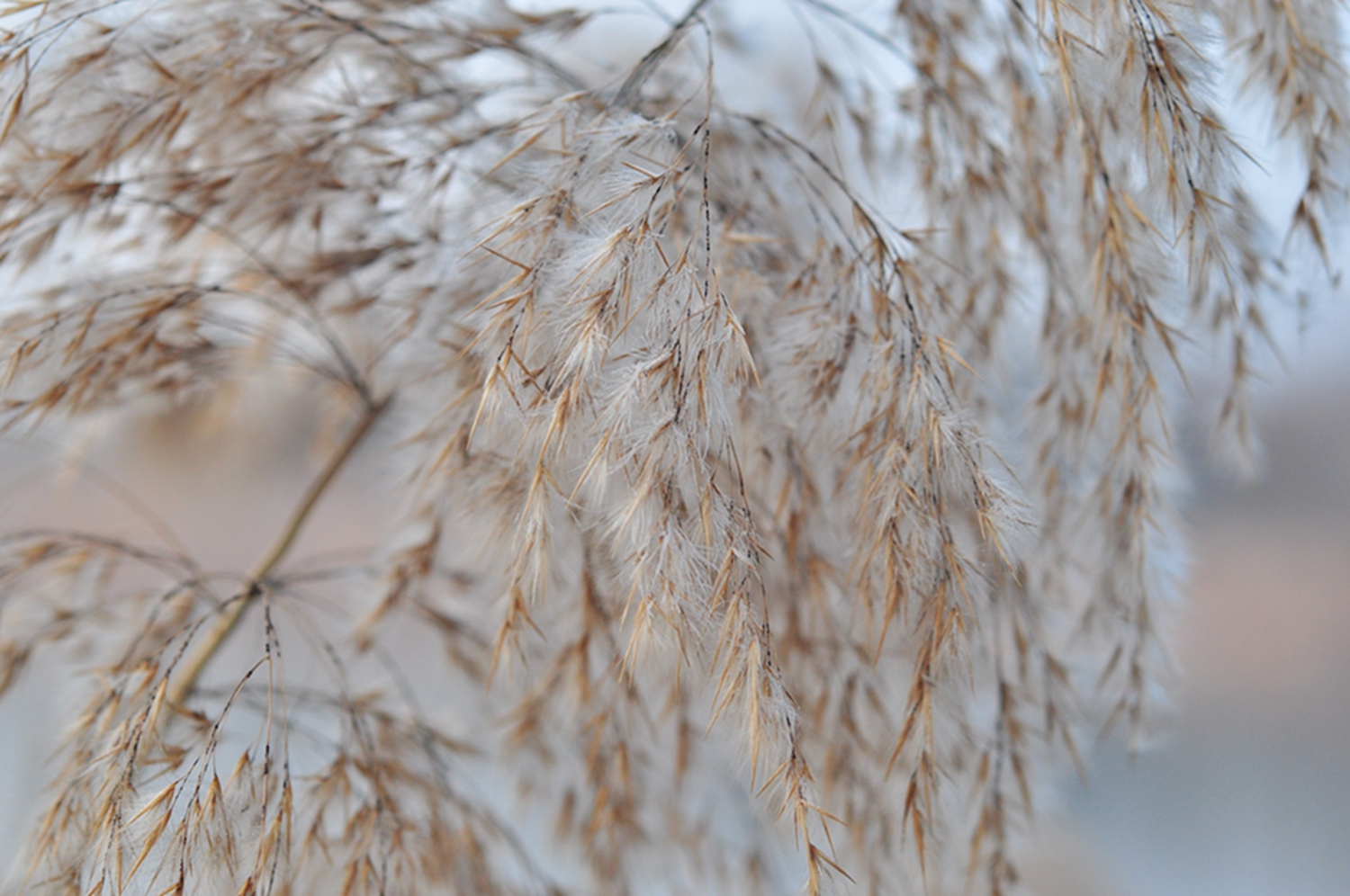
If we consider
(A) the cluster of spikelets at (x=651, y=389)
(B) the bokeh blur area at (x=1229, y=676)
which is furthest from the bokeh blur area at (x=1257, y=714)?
(A) the cluster of spikelets at (x=651, y=389)

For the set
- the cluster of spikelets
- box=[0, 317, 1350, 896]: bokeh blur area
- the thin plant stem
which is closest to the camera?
the cluster of spikelets

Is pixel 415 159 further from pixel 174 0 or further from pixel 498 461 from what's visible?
pixel 498 461

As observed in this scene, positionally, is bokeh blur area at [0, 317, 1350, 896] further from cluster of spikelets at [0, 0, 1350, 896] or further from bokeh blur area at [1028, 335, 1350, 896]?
cluster of spikelets at [0, 0, 1350, 896]

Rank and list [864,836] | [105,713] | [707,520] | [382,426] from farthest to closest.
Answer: [382,426] < [864,836] < [105,713] < [707,520]

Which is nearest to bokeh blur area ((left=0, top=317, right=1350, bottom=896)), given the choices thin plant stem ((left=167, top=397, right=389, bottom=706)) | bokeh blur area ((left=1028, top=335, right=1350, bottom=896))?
bokeh blur area ((left=1028, top=335, right=1350, bottom=896))

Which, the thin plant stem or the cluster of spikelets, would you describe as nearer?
the cluster of spikelets

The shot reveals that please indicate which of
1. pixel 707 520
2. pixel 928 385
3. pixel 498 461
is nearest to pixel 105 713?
pixel 498 461

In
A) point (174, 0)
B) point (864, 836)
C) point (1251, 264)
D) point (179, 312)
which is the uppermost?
point (1251, 264)

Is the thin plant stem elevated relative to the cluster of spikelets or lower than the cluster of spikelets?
lower

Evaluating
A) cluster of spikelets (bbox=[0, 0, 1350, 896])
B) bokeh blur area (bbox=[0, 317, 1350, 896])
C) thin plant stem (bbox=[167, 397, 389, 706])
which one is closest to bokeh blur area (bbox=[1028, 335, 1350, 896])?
bokeh blur area (bbox=[0, 317, 1350, 896])

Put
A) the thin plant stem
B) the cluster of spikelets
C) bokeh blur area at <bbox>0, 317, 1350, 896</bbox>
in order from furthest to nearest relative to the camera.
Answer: bokeh blur area at <bbox>0, 317, 1350, 896</bbox>, the thin plant stem, the cluster of spikelets
